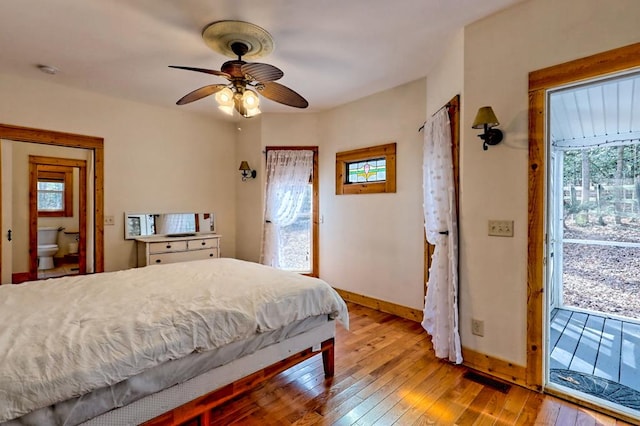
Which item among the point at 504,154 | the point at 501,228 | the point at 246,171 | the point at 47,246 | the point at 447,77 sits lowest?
the point at 47,246

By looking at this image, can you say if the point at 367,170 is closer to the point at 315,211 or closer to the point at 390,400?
the point at 315,211

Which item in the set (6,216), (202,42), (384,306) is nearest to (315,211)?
(384,306)

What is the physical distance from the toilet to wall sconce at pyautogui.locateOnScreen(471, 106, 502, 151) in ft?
17.0

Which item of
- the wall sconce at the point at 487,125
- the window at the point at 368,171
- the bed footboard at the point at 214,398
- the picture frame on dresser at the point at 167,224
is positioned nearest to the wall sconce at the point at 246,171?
the picture frame on dresser at the point at 167,224

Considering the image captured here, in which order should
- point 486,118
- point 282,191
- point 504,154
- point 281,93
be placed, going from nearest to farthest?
1. point 486,118
2. point 504,154
3. point 281,93
4. point 282,191

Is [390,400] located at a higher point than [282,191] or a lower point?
lower

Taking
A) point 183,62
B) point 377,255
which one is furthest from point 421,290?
point 183,62

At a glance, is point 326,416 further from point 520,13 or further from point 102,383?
point 520,13

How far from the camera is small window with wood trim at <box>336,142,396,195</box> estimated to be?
3707 mm

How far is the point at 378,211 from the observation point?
12.6 feet

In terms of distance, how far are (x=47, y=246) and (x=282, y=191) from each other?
3.22m

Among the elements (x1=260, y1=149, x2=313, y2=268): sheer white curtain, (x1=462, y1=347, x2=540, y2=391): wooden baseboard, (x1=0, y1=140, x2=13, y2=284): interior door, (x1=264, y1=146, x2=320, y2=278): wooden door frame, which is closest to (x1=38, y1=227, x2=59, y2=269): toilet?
(x1=0, y1=140, x2=13, y2=284): interior door

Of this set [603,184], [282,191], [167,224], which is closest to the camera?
[603,184]

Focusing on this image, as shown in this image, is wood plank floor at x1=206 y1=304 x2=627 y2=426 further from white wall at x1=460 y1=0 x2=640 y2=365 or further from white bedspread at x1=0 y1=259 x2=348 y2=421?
white bedspread at x1=0 y1=259 x2=348 y2=421
